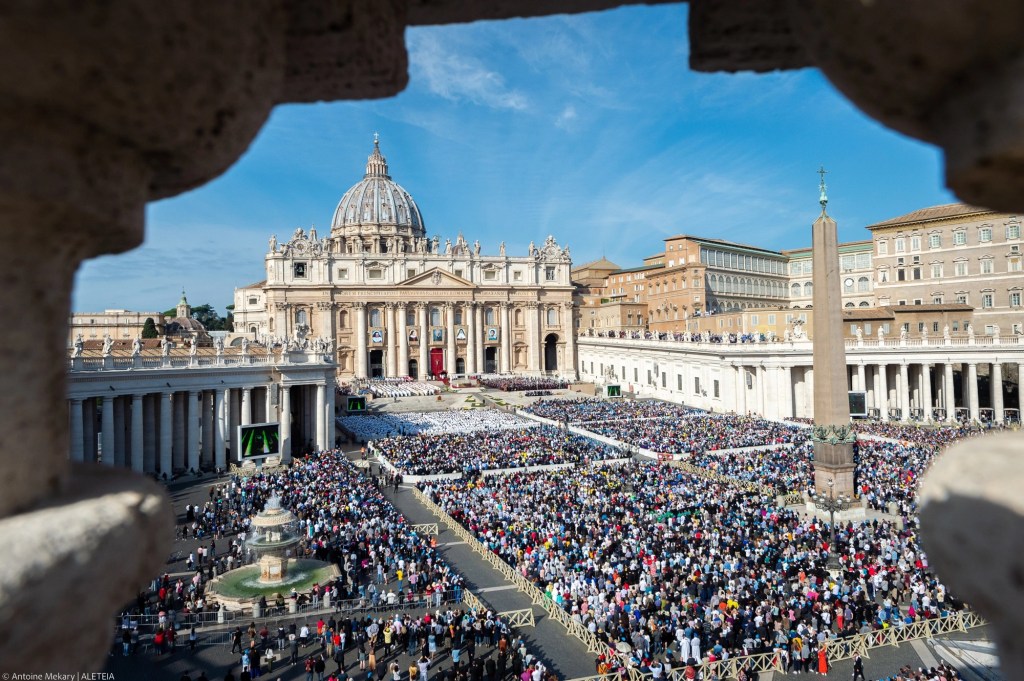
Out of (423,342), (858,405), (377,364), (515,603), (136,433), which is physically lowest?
(515,603)

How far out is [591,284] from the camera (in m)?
93.6

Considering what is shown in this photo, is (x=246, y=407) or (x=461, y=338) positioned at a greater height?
(x=461, y=338)

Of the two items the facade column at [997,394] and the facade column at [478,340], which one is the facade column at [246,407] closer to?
the facade column at [997,394]

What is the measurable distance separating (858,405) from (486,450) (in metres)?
21.4

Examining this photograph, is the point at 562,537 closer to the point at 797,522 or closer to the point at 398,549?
the point at 398,549

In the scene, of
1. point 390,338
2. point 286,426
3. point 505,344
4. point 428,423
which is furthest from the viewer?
point 505,344

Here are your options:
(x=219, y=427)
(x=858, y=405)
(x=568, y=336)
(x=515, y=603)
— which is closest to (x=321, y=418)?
(x=219, y=427)

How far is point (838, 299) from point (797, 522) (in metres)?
7.64

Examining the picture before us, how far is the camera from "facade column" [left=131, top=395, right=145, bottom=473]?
27.1 meters

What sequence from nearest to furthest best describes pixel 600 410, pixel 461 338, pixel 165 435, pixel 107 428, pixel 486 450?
pixel 107 428 → pixel 165 435 → pixel 486 450 → pixel 600 410 → pixel 461 338

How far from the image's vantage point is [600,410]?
148 feet

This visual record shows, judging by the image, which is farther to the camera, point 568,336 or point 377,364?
point 568,336

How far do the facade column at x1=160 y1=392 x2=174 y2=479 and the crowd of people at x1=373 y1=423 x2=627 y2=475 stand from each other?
30.9 ft

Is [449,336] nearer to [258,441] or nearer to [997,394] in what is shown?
[258,441]
